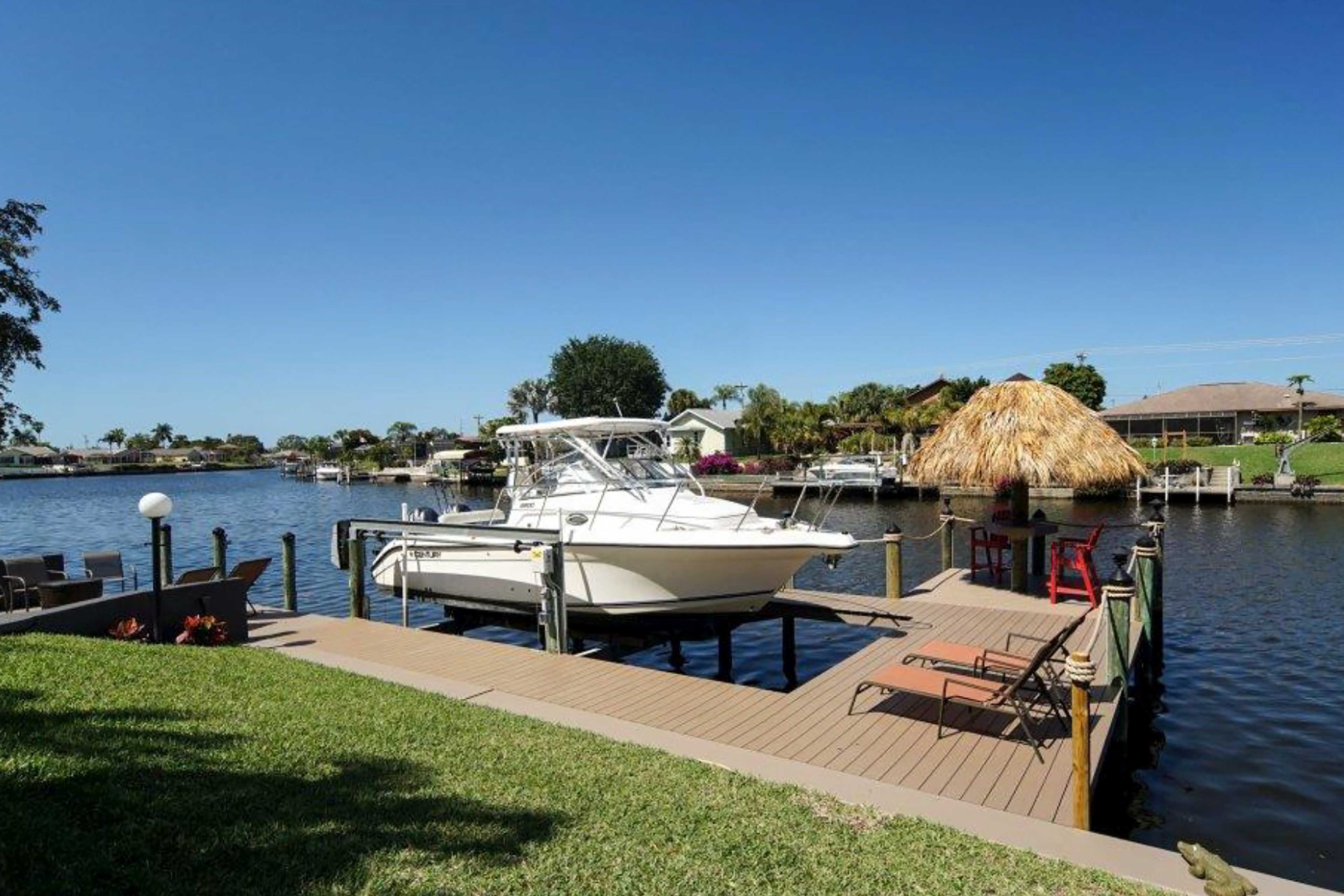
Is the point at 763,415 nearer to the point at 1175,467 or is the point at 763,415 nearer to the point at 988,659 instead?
the point at 1175,467

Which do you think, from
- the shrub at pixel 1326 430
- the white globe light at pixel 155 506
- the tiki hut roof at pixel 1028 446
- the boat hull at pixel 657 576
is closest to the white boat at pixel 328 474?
the boat hull at pixel 657 576

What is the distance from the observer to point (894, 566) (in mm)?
13562

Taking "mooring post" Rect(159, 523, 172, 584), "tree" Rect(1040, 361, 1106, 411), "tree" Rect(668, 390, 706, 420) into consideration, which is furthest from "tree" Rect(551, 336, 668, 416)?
"mooring post" Rect(159, 523, 172, 584)

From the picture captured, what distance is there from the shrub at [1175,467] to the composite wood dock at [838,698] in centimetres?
3601

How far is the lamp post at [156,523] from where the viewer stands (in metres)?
9.77

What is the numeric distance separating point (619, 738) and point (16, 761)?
4.32 m

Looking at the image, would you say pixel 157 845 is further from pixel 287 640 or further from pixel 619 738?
pixel 287 640

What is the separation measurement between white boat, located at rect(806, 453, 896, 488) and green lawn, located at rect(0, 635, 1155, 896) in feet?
125

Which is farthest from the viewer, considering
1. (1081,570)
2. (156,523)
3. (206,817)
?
(1081,570)

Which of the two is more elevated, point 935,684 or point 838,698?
point 935,684

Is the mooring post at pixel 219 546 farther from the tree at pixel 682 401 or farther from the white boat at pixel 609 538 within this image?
the tree at pixel 682 401

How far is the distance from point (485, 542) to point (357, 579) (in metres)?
2.31

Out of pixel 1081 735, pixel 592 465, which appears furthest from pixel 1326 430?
pixel 1081 735

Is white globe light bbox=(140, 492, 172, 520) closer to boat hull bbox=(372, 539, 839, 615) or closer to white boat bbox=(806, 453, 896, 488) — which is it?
boat hull bbox=(372, 539, 839, 615)
